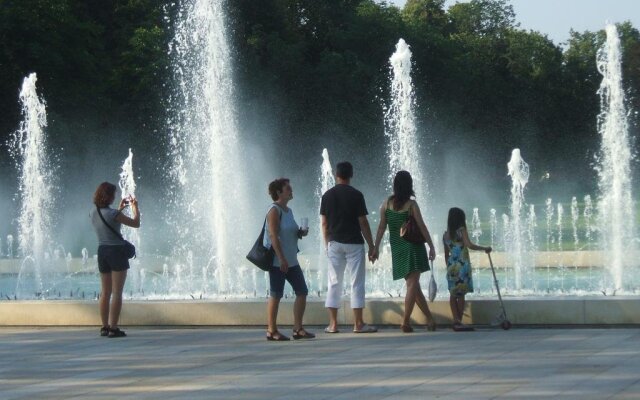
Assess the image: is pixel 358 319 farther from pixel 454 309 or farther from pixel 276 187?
pixel 276 187

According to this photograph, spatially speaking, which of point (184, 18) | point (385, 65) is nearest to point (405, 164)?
point (184, 18)

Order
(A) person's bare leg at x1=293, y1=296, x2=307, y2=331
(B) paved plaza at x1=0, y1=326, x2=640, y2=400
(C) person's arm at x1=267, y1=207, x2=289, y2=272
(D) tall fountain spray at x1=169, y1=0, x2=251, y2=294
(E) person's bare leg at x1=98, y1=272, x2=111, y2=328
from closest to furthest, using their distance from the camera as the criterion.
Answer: (B) paved plaza at x1=0, y1=326, x2=640, y2=400, (C) person's arm at x1=267, y1=207, x2=289, y2=272, (A) person's bare leg at x1=293, y1=296, x2=307, y2=331, (E) person's bare leg at x1=98, y1=272, x2=111, y2=328, (D) tall fountain spray at x1=169, y1=0, x2=251, y2=294

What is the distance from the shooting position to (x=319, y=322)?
42.2ft

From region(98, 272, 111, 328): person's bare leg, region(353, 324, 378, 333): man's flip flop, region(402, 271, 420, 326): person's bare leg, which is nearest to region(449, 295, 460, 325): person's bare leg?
region(402, 271, 420, 326): person's bare leg

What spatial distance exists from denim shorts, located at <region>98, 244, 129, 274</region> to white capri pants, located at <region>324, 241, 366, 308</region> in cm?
189

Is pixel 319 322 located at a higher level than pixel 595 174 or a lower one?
lower

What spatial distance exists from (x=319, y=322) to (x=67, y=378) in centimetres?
349

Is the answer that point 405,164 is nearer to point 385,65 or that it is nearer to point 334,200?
point 334,200

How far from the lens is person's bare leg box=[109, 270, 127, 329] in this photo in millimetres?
12195

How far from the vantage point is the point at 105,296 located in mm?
12336

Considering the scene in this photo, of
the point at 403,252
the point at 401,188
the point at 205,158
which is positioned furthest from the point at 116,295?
the point at 205,158

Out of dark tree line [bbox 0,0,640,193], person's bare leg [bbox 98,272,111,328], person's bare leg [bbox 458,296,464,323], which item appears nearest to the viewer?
person's bare leg [bbox 458,296,464,323]

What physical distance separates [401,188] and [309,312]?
170cm

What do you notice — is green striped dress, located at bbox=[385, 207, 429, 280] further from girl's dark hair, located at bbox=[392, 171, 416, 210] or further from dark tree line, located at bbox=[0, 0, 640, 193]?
dark tree line, located at bbox=[0, 0, 640, 193]
